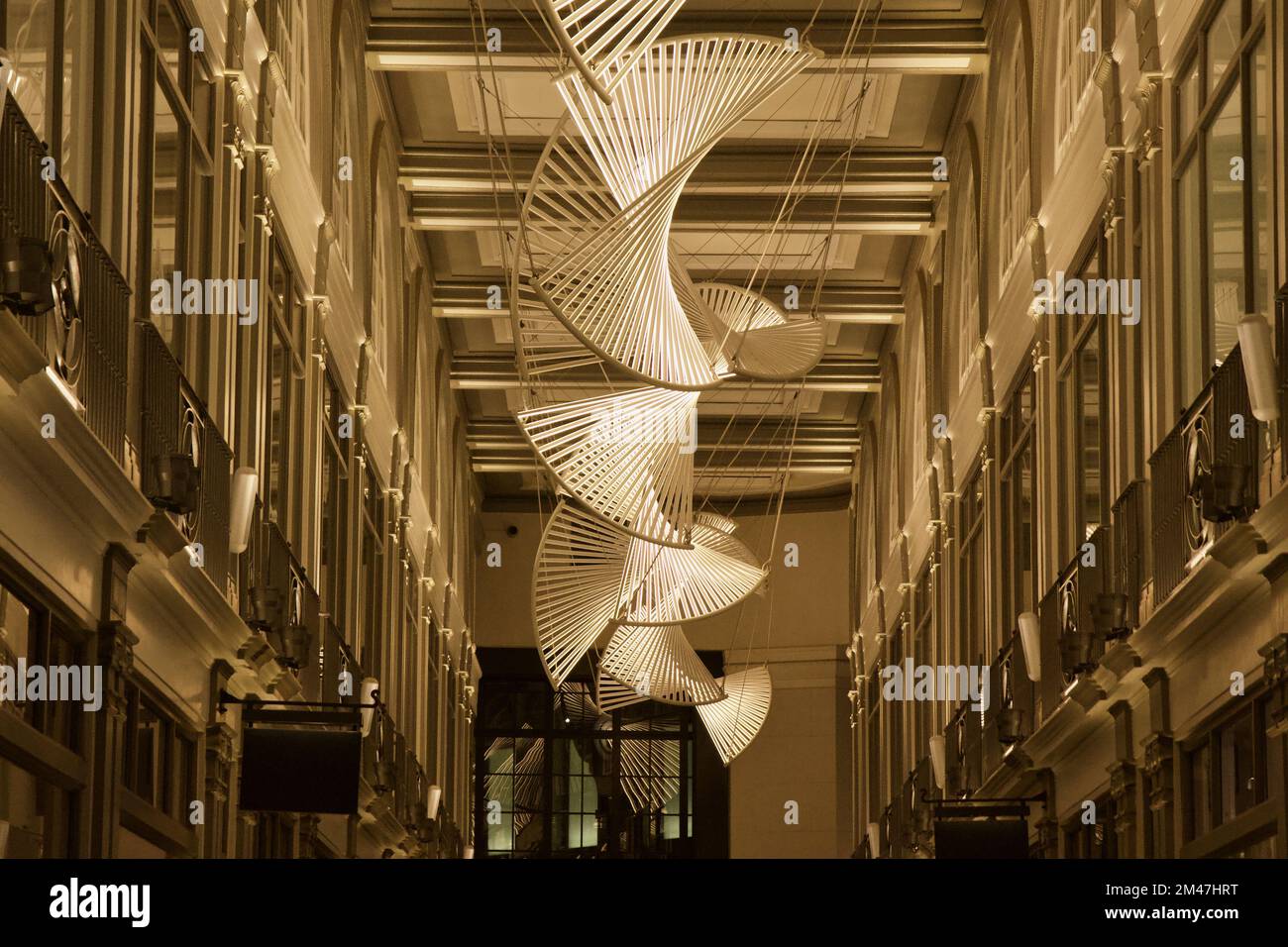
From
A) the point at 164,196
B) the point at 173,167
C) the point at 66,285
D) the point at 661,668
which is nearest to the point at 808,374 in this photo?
the point at 661,668

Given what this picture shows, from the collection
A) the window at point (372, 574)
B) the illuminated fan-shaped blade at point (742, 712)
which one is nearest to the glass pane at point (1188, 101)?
the window at point (372, 574)

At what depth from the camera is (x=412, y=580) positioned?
25375 mm

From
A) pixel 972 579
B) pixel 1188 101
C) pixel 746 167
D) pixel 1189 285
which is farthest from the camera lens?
pixel 746 167

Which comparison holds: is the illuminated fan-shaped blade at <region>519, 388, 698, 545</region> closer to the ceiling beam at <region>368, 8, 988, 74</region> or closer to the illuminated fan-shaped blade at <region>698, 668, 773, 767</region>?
the ceiling beam at <region>368, 8, 988, 74</region>

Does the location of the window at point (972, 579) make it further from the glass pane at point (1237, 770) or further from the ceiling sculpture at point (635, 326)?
the glass pane at point (1237, 770)

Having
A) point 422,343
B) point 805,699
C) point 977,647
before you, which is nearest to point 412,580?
point 422,343

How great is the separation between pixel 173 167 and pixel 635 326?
10.1 feet

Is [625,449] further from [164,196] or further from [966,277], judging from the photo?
[966,277]

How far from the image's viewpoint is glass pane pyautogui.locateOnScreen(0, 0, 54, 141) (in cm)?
893

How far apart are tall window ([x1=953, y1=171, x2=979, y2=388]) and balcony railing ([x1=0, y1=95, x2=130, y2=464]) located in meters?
12.1

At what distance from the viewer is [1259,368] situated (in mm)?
9734
